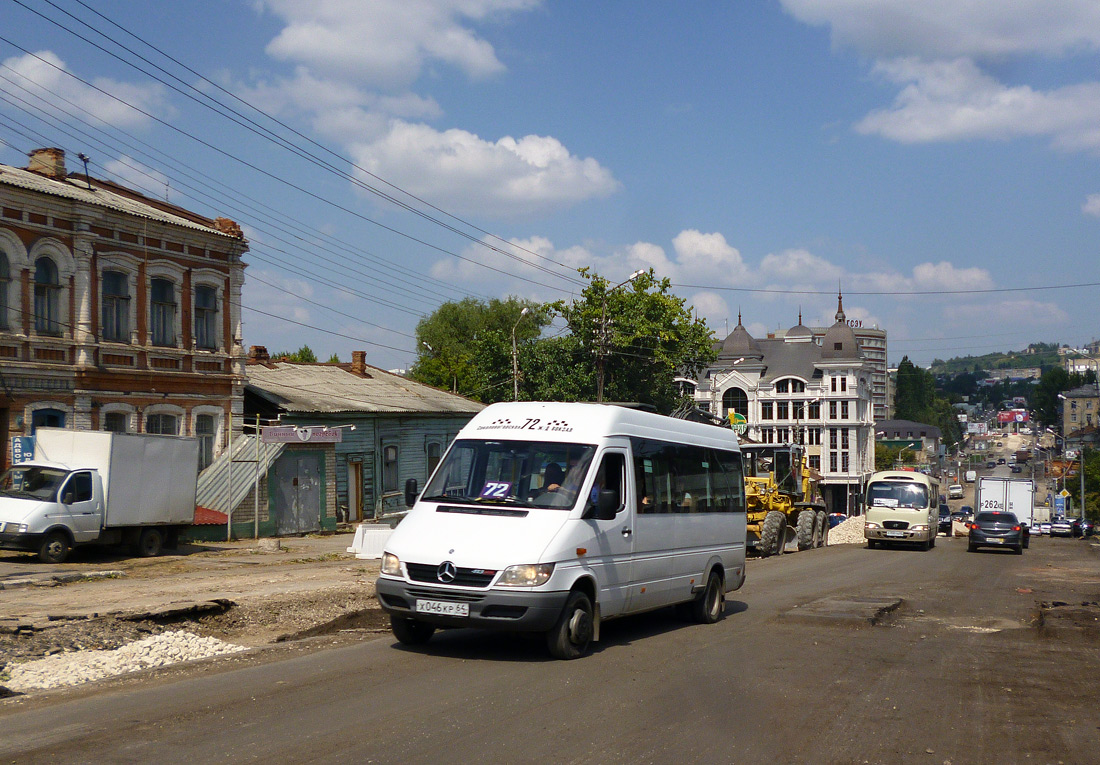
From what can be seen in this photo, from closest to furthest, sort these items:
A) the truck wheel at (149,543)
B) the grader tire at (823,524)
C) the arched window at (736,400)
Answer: the truck wheel at (149,543) < the grader tire at (823,524) < the arched window at (736,400)

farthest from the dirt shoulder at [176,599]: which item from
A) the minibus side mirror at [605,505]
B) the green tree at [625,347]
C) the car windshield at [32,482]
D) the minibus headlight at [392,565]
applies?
the green tree at [625,347]

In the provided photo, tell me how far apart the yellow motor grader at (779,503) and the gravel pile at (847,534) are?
15.5 feet

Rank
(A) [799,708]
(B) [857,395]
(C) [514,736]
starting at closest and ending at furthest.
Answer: (C) [514,736] → (A) [799,708] → (B) [857,395]

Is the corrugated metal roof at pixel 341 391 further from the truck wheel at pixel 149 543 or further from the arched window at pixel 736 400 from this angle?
the arched window at pixel 736 400

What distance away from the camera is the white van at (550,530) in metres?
9.18

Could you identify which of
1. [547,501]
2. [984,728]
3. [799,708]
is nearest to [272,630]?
[547,501]

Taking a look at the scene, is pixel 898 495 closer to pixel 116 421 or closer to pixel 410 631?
pixel 116 421

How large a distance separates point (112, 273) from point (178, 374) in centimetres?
329

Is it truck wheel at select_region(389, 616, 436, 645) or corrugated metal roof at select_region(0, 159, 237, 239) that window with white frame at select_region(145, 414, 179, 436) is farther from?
truck wheel at select_region(389, 616, 436, 645)

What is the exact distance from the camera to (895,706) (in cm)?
796

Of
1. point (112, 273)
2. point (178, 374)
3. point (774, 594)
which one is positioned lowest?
point (774, 594)

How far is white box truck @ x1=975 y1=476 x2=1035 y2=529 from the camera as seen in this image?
47656 mm

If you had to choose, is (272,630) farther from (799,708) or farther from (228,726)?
(799,708)

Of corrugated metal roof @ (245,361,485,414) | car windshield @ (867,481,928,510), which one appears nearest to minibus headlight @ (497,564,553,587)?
corrugated metal roof @ (245,361,485,414)
